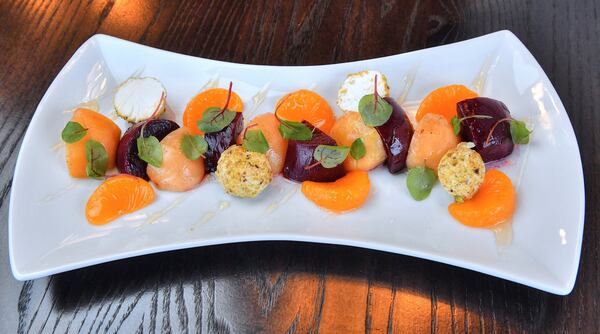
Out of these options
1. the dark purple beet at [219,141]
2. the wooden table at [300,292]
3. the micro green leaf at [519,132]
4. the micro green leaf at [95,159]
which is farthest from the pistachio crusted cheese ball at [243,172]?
the micro green leaf at [519,132]

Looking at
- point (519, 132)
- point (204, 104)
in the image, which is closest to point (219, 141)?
point (204, 104)

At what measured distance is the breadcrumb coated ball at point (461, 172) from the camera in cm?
195

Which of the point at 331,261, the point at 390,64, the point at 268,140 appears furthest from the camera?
the point at 390,64

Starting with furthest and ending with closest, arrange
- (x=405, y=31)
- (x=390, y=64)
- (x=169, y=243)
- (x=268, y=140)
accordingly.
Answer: (x=405, y=31)
(x=390, y=64)
(x=268, y=140)
(x=169, y=243)

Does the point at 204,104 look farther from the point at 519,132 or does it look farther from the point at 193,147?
the point at 519,132

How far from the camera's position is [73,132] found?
2.22m

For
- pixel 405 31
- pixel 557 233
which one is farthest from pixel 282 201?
pixel 405 31

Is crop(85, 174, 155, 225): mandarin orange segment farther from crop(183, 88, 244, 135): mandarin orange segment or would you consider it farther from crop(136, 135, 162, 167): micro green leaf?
crop(183, 88, 244, 135): mandarin orange segment

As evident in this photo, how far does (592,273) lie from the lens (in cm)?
198

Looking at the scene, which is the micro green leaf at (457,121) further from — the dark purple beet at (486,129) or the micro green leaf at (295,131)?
the micro green leaf at (295,131)

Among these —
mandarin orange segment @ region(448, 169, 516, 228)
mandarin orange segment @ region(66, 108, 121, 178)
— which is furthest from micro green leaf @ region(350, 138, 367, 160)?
mandarin orange segment @ region(66, 108, 121, 178)

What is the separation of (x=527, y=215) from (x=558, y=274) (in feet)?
0.89

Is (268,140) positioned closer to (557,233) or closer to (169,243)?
(169,243)

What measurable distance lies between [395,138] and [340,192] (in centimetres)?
30
